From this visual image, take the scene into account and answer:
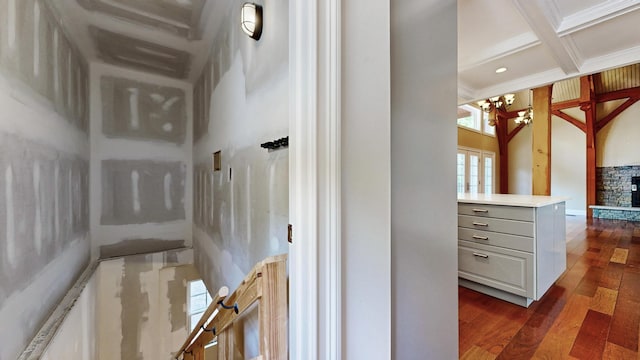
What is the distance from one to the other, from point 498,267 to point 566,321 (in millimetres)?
520

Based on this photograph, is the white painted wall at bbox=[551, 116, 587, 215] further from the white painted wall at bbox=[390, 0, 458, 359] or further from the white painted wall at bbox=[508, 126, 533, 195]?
the white painted wall at bbox=[390, 0, 458, 359]

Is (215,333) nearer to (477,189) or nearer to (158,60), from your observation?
(158,60)

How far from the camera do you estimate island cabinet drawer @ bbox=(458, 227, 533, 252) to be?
2049 mm

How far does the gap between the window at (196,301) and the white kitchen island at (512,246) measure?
13.2ft

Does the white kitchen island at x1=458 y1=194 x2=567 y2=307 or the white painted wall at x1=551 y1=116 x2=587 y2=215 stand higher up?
the white painted wall at x1=551 y1=116 x2=587 y2=215

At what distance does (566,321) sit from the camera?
1.89 meters

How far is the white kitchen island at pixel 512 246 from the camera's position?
2.04 metres

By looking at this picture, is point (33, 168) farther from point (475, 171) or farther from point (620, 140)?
point (620, 140)

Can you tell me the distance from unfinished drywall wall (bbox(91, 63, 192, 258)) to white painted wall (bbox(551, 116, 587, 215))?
431 inches

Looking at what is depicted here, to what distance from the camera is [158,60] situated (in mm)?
3584

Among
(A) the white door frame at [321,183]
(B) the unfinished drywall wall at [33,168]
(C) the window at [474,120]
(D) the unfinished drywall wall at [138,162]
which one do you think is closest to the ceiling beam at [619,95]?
(C) the window at [474,120]

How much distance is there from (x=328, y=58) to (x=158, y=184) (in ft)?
14.2

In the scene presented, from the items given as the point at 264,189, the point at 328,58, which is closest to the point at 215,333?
the point at 264,189

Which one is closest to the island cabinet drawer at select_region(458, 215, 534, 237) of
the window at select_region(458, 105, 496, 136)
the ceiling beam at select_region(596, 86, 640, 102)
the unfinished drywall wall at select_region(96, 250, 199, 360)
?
the unfinished drywall wall at select_region(96, 250, 199, 360)
